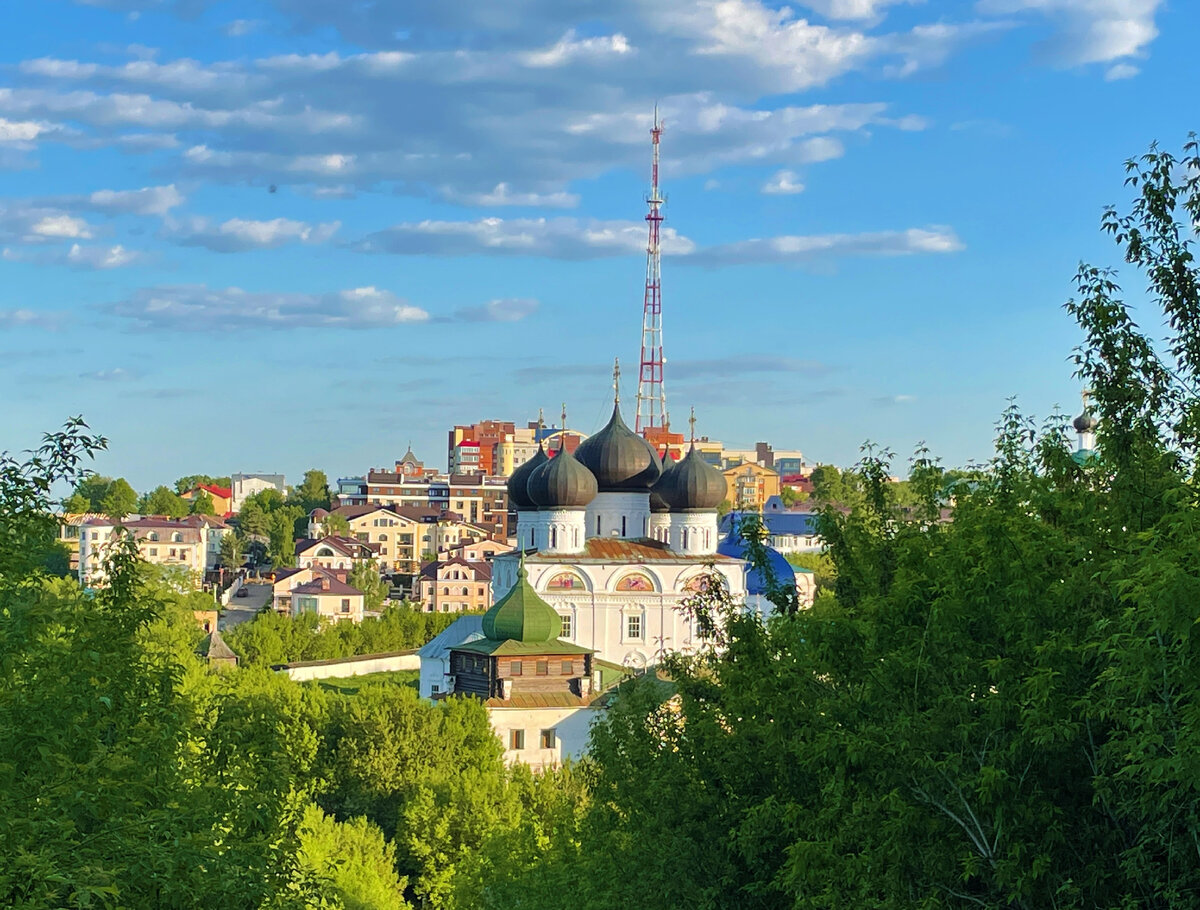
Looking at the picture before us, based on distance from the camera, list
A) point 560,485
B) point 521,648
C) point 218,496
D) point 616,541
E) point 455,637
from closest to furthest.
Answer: point 521,648, point 455,637, point 560,485, point 616,541, point 218,496

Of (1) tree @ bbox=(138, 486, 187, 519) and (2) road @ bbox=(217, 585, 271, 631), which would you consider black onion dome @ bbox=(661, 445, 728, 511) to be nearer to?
(2) road @ bbox=(217, 585, 271, 631)

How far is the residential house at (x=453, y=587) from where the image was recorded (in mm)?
79062

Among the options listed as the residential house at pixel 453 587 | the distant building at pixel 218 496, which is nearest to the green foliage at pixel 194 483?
the distant building at pixel 218 496

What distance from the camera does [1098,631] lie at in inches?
365

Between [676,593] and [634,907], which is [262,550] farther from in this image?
[634,907]

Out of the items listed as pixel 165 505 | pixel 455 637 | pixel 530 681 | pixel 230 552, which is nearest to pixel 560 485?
pixel 455 637

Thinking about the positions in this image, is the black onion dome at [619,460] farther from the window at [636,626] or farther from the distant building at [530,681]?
the distant building at [530,681]

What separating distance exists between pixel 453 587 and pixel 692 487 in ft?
124

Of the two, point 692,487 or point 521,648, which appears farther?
point 692,487

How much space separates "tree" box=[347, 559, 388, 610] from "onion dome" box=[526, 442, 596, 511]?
1365 inches

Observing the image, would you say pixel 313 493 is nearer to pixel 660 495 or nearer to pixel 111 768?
pixel 660 495

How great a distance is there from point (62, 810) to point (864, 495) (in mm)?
8645

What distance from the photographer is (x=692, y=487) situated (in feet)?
142

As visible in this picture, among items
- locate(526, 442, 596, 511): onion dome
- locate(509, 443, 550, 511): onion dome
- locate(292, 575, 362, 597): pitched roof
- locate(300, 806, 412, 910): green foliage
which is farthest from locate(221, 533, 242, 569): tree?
locate(300, 806, 412, 910): green foliage
